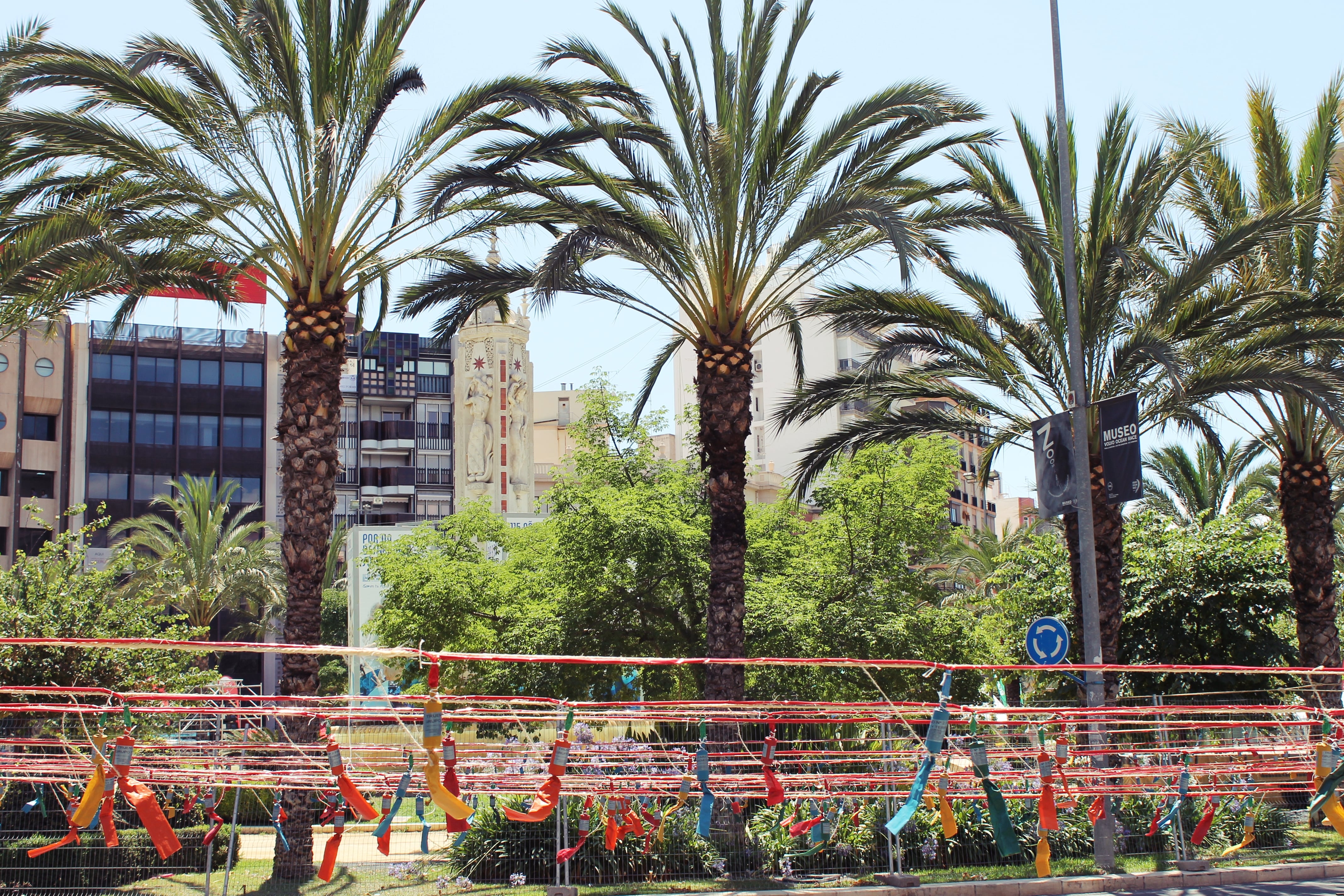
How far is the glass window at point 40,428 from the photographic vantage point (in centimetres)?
5222

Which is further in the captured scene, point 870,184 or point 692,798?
point 870,184

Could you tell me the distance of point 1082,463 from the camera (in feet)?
47.4

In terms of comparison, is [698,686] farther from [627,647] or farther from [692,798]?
[692,798]

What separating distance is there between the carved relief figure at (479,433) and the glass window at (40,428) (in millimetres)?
19408

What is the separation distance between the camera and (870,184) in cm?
1406

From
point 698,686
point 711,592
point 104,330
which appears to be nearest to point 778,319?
point 711,592

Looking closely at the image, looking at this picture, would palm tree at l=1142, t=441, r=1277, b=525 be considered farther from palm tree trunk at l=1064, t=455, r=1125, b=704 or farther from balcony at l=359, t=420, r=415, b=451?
balcony at l=359, t=420, r=415, b=451

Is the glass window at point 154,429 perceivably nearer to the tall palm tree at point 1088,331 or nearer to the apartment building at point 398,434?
the apartment building at point 398,434

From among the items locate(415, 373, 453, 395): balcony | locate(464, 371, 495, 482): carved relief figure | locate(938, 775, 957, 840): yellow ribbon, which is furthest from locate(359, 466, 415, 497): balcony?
locate(938, 775, 957, 840): yellow ribbon

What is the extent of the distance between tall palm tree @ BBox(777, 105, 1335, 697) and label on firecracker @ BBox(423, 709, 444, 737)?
9310 mm

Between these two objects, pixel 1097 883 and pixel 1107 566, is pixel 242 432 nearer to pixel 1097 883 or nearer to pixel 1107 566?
pixel 1107 566

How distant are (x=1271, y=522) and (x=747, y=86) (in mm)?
17423

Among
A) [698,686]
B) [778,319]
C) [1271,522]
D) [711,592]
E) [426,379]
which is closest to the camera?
[711,592]

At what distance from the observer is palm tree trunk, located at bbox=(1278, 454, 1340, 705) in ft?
55.9
